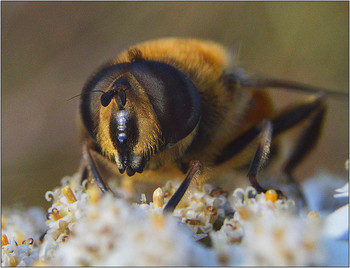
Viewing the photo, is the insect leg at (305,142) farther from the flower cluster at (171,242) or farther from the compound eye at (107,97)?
the compound eye at (107,97)

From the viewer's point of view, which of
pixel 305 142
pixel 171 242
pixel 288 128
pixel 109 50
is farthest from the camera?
pixel 109 50

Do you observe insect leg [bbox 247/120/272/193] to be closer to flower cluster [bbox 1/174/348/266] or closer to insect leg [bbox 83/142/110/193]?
flower cluster [bbox 1/174/348/266]

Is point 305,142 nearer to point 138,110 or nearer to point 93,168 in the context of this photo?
point 93,168

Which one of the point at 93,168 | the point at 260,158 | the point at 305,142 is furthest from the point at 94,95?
the point at 305,142

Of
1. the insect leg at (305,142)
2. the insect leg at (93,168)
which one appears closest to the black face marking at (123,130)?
the insect leg at (93,168)

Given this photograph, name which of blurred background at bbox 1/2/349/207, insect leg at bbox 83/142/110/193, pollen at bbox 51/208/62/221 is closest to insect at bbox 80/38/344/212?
insect leg at bbox 83/142/110/193

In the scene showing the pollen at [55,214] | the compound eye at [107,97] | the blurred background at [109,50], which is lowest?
the pollen at [55,214]

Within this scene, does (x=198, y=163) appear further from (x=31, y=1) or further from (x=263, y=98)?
(x=31, y=1)
